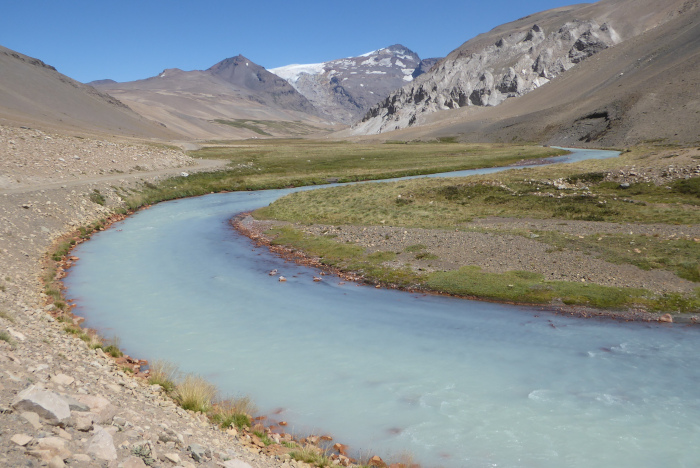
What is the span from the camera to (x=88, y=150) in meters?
68.0

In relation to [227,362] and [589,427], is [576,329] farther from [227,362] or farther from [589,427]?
[227,362]

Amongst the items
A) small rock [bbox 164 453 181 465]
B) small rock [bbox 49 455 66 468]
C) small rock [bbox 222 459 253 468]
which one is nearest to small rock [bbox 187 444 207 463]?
small rock [bbox 222 459 253 468]

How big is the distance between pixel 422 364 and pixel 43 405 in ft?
38.6

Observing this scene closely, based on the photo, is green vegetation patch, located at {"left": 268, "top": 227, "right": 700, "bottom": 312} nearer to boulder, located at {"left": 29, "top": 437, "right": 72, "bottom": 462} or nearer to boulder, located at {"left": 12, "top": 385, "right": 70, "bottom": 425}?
boulder, located at {"left": 12, "top": 385, "right": 70, "bottom": 425}

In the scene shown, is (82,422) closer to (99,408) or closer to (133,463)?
(99,408)

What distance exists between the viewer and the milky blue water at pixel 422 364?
41.3 ft

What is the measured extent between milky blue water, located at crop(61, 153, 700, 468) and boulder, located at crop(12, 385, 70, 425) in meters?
6.15

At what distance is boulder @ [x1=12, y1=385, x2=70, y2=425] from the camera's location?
8.20 m

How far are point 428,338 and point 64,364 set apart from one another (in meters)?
12.6

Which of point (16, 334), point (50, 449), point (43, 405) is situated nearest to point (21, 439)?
point (50, 449)

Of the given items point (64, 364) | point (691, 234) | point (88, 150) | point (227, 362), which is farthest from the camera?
point (88, 150)

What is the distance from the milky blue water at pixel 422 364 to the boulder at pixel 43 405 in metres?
6.15

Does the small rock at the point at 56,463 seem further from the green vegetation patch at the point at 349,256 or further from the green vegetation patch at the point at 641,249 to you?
the green vegetation patch at the point at 641,249

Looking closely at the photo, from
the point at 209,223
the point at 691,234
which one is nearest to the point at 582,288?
the point at 691,234
